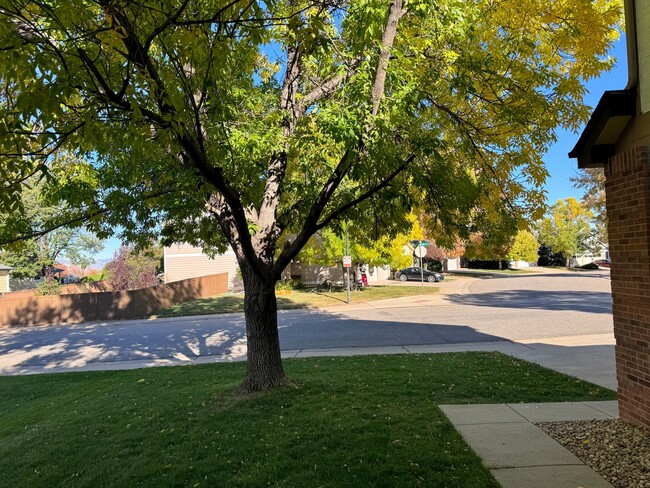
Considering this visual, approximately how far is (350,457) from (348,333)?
31.9 ft

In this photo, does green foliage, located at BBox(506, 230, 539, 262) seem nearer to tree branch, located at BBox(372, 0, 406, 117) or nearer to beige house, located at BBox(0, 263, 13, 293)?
beige house, located at BBox(0, 263, 13, 293)

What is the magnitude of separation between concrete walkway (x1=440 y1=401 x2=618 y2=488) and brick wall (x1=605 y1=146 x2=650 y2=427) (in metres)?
0.71

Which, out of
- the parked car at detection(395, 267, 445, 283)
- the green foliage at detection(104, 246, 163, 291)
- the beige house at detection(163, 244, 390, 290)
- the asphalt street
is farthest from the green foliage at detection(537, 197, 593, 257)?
the green foliage at detection(104, 246, 163, 291)

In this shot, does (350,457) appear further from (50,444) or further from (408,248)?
(408,248)

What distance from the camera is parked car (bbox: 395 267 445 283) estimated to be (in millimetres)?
37000

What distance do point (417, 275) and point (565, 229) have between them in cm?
3354

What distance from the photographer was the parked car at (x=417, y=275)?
121 ft

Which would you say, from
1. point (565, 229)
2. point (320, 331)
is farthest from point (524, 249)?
point (320, 331)

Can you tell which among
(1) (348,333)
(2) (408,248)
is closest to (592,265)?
(2) (408,248)

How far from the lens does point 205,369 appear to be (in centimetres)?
939

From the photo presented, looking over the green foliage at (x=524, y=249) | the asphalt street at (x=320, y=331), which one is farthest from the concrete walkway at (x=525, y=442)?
the green foliage at (x=524, y=249)

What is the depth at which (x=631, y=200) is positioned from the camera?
4289 mm

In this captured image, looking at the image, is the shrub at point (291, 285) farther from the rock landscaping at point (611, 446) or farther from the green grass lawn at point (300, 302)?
the rock landscaping at point (611, 446)

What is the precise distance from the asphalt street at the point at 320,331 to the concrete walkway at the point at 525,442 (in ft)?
19.8
